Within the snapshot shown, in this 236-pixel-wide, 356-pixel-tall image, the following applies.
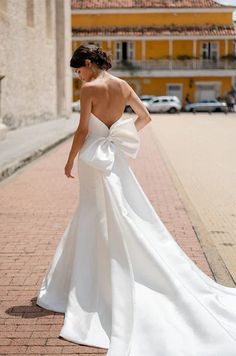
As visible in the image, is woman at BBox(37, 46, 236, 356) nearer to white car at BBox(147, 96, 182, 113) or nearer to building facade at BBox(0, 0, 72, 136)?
building facade at BBox(0, 0, 72, 136)

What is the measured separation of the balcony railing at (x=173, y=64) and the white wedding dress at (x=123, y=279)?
48.0 meters

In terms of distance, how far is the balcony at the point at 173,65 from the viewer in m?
51.5

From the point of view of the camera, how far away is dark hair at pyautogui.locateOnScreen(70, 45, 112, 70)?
420 centimetres

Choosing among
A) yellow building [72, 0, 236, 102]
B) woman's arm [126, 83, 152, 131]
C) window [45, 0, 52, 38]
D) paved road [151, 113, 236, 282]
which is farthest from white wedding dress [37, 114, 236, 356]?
yellow building [72, 0, 236, 102]

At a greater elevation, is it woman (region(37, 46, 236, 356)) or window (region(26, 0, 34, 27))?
window (region(26, 0, 34, 27))

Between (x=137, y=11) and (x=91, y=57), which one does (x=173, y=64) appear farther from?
(x=91, y=57)

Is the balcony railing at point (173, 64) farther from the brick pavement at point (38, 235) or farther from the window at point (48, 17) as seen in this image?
the brick pavement at point (38, 235)

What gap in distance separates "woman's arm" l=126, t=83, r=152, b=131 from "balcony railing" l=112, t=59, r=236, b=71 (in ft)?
156

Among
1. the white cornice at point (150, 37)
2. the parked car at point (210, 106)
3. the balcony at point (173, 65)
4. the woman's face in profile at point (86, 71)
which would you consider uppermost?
the woman's face in profile at point (86, 71)

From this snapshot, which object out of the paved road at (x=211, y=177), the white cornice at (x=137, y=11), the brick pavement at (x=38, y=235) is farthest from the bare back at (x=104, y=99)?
the white cornice at (x=137, y=11)

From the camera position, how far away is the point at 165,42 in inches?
2051

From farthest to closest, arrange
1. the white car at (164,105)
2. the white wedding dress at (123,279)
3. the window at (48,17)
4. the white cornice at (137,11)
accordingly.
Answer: the white cornice at (137,11)
the white car at (164,105)
the window at (48,17)
the white wedding dress at (123,279)

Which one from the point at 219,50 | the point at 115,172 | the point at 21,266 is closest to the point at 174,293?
the point at 115,172

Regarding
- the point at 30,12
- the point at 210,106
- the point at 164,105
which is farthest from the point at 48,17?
the point at 210,106
